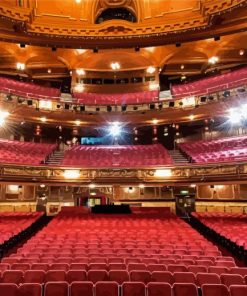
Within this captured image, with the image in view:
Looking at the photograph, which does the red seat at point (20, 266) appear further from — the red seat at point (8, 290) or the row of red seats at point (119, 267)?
the red seat at point (8, 290)

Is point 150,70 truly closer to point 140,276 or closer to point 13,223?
point 13,223

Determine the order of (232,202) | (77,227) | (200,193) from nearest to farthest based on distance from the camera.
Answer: (77,227) → (232,202) → (200,193)

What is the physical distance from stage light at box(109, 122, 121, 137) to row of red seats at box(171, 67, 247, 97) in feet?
9.45

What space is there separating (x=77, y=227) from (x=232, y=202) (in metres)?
6.37

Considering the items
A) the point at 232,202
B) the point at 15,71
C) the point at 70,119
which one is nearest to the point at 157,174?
the point at 232,202

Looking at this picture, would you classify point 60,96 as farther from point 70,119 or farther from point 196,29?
point 196,29

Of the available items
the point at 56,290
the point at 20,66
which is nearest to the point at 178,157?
the point at 20,66

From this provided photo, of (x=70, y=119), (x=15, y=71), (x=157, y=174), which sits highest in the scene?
(x=15, y=71)

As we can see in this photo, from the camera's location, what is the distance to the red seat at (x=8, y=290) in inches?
112

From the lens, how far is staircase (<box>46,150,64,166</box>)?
36.8 feet

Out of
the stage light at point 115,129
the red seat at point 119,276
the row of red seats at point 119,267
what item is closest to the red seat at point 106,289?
the red seat at point 119,276

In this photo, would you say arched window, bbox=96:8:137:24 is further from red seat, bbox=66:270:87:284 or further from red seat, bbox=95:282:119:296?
red seat, bbox=95:282:119:296

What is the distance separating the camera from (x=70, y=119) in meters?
12.7

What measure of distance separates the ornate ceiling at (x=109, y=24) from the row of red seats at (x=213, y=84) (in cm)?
207
